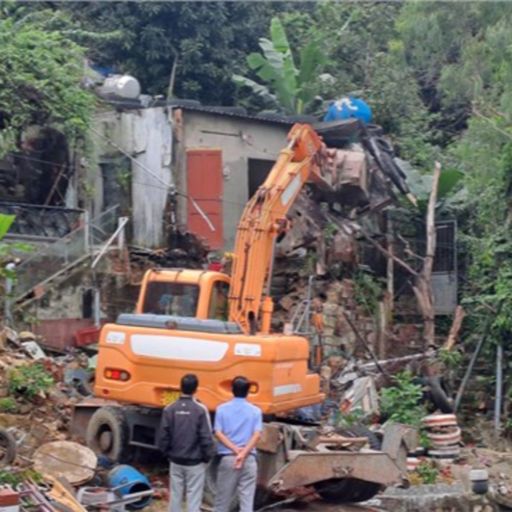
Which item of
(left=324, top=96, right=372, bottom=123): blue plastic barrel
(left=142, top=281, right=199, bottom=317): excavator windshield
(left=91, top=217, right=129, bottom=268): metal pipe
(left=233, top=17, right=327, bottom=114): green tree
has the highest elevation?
(left=233, top=17, right=327, bottom=114): green tree

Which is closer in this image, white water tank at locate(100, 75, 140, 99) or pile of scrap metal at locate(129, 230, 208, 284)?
pile of scrap metal at locate(129, 230, 208, 284)

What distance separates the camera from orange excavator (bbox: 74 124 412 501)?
39.3 feet

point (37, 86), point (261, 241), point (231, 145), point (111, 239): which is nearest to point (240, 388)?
point (261, 241)

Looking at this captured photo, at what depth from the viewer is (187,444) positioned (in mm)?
10352

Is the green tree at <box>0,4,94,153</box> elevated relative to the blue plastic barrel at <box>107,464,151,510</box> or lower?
elevated

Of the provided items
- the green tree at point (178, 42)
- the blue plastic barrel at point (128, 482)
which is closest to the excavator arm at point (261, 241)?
the blue plastic barrel at point (128, 482)

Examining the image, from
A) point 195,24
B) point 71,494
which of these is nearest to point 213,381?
point 71,494

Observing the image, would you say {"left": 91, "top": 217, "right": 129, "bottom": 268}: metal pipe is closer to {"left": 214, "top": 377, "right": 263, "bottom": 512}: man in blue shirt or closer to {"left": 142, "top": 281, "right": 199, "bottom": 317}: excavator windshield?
{"left": 142, "top": 281, "right": 199, "bottom": 317}: excavator windshield

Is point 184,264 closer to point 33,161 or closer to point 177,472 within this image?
point 33,161

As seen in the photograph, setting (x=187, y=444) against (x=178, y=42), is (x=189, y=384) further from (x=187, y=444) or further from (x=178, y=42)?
(x=178, y=42)

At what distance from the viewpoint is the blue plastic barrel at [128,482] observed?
38.0 feet

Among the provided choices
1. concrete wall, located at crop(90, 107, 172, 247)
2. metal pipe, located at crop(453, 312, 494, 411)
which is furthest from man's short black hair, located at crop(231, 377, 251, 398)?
concrete wall, located at crop(90, 107, 172, 247)

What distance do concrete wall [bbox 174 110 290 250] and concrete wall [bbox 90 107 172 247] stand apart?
37cm

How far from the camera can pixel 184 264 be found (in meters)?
21.6
